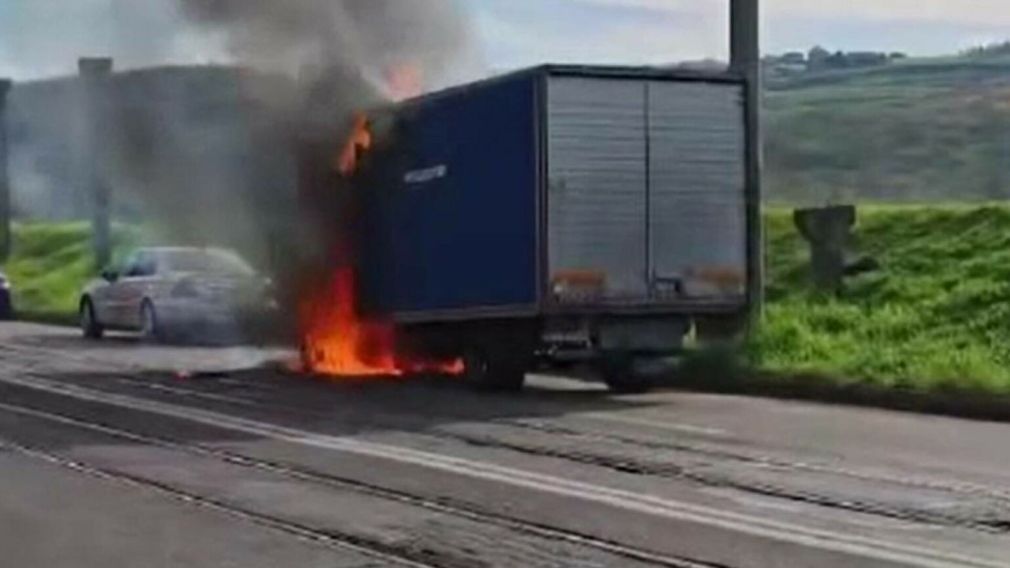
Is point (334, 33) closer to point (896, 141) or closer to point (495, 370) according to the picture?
point (495, 370)

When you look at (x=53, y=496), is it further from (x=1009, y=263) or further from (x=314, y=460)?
(x=1009, y=263)

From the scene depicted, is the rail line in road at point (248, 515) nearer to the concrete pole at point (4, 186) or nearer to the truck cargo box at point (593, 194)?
the truck cargo box at point (593, 194)

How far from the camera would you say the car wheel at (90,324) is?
37594 millimetres

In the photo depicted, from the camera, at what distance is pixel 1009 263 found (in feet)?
97.2

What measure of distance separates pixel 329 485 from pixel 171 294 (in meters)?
20.2

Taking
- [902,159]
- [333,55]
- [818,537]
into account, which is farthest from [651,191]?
[902,159]

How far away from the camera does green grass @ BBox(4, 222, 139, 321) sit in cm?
4812

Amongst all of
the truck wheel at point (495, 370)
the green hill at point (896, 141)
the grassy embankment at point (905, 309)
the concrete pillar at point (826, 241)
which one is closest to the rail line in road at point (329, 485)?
the truck wheel at point (495, 370)

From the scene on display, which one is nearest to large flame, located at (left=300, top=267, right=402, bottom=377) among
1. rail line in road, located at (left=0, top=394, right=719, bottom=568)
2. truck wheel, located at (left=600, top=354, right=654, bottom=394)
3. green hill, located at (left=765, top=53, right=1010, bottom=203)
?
truck wheel, located at (left=600, top=354, right=654, bottom=394)

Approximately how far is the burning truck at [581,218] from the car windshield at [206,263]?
648 cm

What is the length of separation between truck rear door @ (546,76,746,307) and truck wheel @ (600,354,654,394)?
75 centimetres

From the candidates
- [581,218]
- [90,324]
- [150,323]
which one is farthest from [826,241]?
[90,324]

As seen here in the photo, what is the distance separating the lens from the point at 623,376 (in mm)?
23500

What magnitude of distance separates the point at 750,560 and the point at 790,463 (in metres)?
4.75
